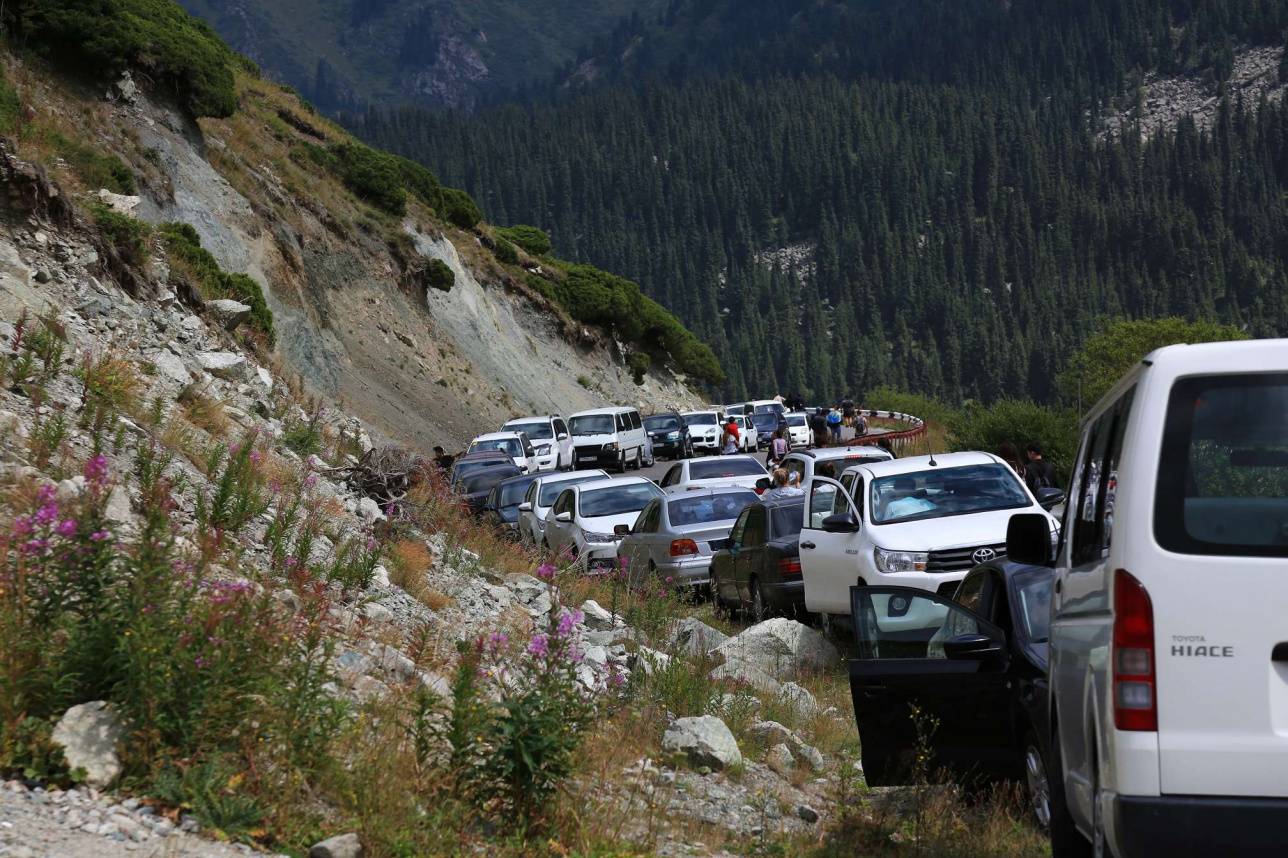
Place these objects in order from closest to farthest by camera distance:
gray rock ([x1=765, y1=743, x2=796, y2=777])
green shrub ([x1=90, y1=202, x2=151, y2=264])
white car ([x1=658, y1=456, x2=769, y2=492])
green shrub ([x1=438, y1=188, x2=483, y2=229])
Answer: gray rock ([x1=765, y1=743, x2=796, y2=777])
green shrub ([x1=90, y1=202, x2=151, y2=264])
white car ([x1=658, y1=456, x2=769, y2=492])
green shrub ([x1=438, y1=188, x2=483, y2=229])

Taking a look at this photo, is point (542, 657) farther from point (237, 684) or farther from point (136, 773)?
point (136, 773)

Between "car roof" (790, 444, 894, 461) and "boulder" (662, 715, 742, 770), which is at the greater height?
"car roof" (790, 444, 894, 461)

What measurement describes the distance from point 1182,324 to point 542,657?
8069cm

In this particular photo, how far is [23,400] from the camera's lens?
11.4 meters

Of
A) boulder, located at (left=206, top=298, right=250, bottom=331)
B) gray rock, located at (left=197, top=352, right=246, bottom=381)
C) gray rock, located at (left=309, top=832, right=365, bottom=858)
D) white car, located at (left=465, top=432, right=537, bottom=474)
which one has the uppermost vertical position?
boulder, located at (left=206, top=298, right=250, bottom=331)

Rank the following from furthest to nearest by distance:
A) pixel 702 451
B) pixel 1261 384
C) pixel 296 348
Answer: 1. pixel 702 451
2. pixel 296 348
3. pixel 1261 384

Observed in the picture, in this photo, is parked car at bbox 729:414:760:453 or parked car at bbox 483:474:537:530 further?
parked car at bbox 729:414:760:453

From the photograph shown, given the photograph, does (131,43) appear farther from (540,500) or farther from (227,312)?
(540,500)

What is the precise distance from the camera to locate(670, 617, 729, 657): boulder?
12.1 m

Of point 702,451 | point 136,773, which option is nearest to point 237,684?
point 136,773

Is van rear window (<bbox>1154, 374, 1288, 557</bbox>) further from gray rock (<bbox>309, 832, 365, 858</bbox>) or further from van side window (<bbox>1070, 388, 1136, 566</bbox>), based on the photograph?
gray rock (<bbox>309, 832, 365, 858</bbox>)

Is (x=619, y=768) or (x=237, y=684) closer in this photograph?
(x=237, y=684)

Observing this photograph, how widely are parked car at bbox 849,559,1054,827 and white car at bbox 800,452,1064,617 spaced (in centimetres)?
518

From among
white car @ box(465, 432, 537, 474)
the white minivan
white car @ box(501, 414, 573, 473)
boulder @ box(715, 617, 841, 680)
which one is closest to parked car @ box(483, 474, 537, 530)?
white car @ box(465, 432, 537, 474)
